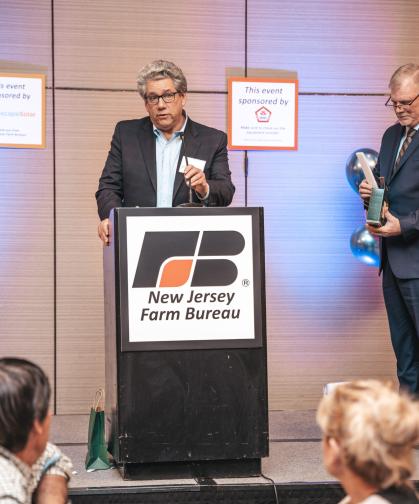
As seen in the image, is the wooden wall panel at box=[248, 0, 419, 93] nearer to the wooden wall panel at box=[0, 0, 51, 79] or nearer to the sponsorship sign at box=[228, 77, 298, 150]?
the sponsorship sign at box=[228, 77, 298, 150]

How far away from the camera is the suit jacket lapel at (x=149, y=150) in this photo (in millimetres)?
3753

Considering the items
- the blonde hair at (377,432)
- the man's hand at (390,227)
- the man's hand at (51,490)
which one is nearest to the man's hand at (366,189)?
the man's hand at (390,227)

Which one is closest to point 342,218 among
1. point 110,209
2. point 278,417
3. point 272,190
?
point 272,190

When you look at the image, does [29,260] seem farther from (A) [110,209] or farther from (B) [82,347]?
(A) [110,209]

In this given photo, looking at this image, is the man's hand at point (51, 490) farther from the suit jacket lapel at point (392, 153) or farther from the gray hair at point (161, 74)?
the suit jacket lapel at point (392, 153)

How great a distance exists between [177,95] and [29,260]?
69.0 inches

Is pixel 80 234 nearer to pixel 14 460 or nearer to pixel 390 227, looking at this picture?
pixel 390 227

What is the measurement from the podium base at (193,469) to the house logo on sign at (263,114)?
7.71ft

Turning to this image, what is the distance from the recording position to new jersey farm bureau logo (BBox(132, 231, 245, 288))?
330cm

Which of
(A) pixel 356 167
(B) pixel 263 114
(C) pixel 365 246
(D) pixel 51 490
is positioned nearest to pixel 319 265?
(C) pixel 365 246

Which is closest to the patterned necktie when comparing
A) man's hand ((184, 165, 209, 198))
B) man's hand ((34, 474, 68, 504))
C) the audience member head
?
man's hand ((184, 165, 209, 198))

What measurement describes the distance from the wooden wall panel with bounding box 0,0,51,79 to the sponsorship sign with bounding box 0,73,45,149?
0.26 feet

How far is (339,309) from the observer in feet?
17.3

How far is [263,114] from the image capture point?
5180mm
